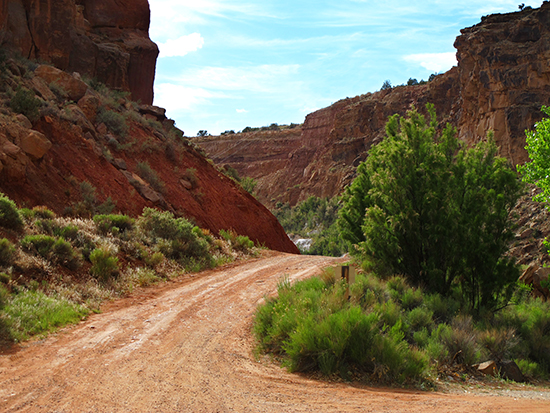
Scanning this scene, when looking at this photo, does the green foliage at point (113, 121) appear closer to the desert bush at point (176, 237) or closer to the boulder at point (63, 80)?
the boulder at point (63, 80)

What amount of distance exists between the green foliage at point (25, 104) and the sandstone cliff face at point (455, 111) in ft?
132

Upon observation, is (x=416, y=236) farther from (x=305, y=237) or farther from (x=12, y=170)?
(x=305, y=237)

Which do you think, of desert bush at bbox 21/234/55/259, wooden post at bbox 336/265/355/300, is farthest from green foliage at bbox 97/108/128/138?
wooden post at bbox 336/265/355/300

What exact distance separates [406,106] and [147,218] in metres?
66.1

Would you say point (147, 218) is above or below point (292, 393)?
above

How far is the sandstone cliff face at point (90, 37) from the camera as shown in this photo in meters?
A: 22.0

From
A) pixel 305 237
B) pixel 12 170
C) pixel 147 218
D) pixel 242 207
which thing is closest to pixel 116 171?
pixel 147 218

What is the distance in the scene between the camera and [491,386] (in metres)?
8.43

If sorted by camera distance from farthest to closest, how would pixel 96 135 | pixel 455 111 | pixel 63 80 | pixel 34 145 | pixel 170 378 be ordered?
pixel 455 111, pixel 63 80, pixel 96 135, pixel 34 145, pixel 170 378

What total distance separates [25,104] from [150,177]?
6.32 meters

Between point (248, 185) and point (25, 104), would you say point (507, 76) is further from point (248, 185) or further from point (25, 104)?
point (25, 104)

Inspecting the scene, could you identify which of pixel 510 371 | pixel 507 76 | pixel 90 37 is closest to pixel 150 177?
pixel 90 37

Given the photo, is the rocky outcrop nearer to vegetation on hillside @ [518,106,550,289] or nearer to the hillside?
the hillside

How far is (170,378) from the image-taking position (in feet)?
20.9
